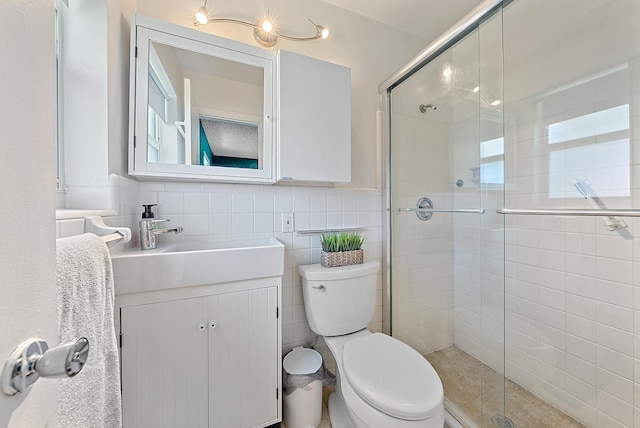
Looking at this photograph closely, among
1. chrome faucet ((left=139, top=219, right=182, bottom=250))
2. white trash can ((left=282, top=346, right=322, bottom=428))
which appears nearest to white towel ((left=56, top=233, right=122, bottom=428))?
chrome faucet ((left=139, top=219, right=182, bottom=250))

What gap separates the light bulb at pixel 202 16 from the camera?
3.93 feet

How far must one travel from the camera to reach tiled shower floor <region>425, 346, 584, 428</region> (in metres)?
1.18

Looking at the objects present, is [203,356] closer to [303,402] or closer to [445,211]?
[303,402]

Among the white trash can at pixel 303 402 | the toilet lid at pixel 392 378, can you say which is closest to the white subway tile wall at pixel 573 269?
the toilet lid at pixel 392 378

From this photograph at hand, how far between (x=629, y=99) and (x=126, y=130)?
2.23 metres

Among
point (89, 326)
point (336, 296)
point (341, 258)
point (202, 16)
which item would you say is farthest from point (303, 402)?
point (202, 16)

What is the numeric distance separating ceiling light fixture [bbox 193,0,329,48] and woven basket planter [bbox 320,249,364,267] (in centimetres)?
121

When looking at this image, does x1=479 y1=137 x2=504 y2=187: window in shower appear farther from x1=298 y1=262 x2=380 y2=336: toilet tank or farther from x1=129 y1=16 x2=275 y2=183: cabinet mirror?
x1=129 y1=16 x2=275 y2=183: cabinet mirror

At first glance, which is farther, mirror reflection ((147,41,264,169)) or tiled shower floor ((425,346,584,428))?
tiled shower floor ((425,346,584,428))

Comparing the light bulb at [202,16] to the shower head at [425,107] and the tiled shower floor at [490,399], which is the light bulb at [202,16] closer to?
the shower head at [425,107]

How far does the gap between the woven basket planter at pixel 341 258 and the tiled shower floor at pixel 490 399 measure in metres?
0.84

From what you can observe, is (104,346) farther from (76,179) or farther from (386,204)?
(386,204)

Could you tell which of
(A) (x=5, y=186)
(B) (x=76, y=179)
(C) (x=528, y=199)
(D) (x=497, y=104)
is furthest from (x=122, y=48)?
(C) (x=528, y=199)

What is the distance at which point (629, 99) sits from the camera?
1104mm
